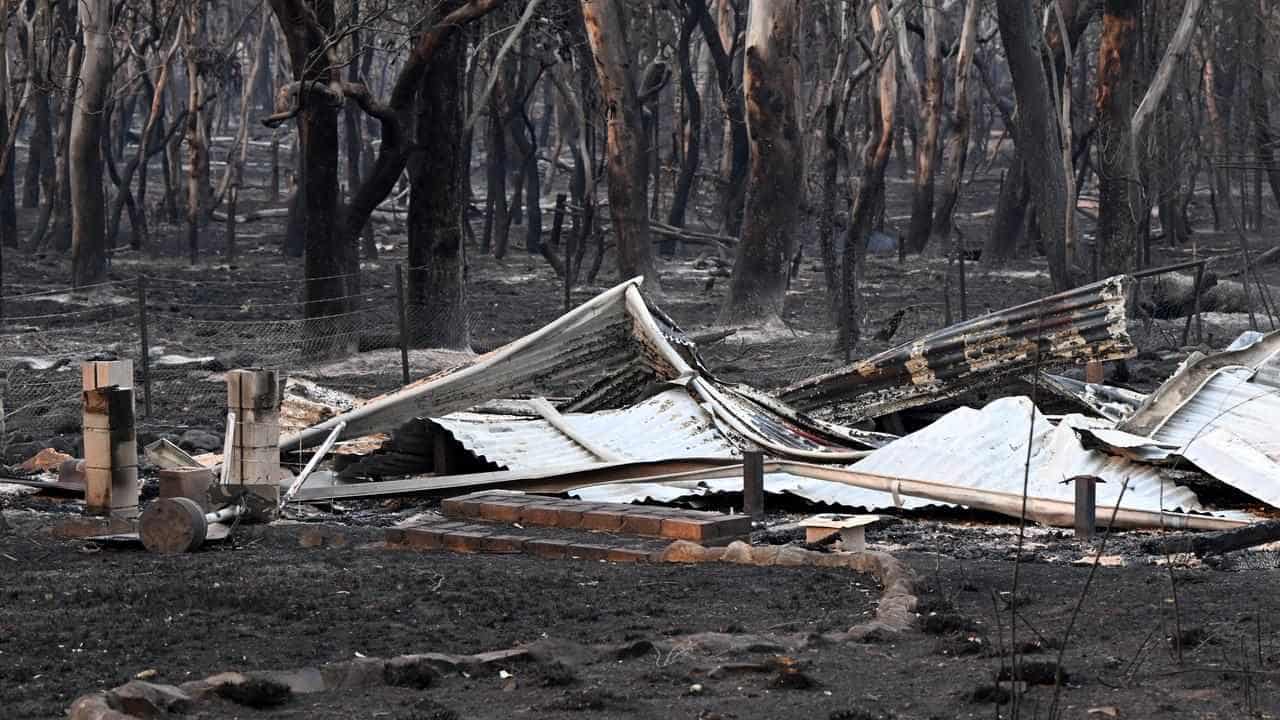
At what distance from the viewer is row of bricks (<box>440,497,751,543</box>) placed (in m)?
8.42

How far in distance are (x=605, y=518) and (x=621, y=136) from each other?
46.6ft

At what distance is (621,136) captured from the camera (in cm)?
2250

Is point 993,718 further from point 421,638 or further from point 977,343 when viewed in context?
point 977,343

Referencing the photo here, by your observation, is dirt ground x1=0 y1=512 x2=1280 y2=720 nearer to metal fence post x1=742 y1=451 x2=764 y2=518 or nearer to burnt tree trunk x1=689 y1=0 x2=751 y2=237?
metal fence post x1=742 y1=451 x2=764 y2=518

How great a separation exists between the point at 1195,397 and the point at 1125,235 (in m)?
9.05

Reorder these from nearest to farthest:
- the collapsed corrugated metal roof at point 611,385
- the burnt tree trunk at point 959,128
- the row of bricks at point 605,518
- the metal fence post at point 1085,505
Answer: the row of bricks at point 605,518, the metal fence post at point 1085,505, the collapsed corrugated metal roof at point 611,385, the burnt tree trunk at point 959,128

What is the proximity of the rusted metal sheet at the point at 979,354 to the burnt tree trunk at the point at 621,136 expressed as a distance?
10.4 meters

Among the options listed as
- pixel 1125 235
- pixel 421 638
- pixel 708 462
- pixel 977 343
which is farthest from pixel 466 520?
pixel 1125 235

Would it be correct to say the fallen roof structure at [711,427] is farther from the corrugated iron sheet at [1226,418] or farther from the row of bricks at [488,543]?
the row of bricks at [488,543]

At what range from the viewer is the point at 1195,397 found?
35.2ft

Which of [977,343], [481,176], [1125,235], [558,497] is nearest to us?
[558,497]

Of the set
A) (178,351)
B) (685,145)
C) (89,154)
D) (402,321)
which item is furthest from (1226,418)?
(685,145)

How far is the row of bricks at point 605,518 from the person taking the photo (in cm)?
842

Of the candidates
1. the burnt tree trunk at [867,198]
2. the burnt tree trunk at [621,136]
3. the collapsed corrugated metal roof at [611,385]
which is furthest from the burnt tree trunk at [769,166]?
the collapsed corrugated metal roof at [611,385]
